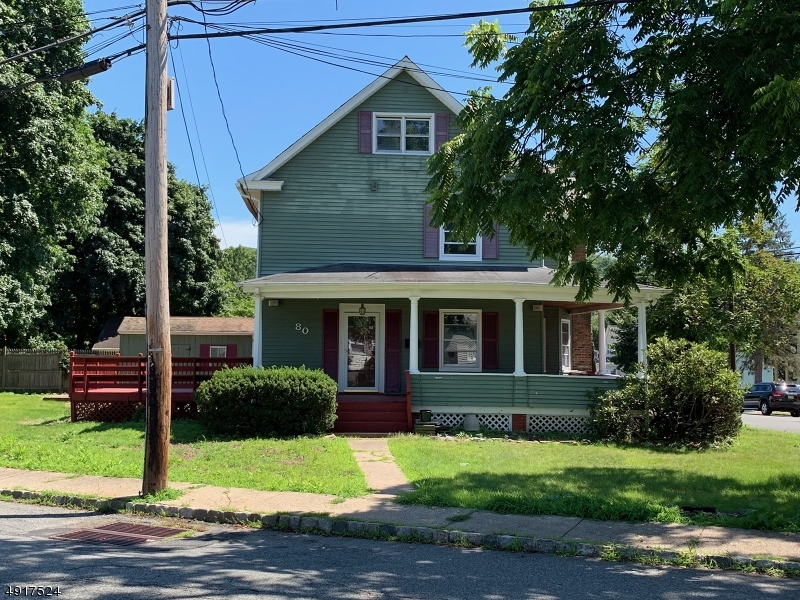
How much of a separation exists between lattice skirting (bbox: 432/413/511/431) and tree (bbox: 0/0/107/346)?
14832mm

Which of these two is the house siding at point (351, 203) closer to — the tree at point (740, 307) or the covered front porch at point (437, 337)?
the covered front porch at point (437, 337)

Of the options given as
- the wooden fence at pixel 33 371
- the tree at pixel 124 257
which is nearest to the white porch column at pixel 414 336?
the wooden fence at pixel 33 371

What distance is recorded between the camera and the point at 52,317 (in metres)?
35.7

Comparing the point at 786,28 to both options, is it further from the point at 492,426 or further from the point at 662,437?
the point at 492,426

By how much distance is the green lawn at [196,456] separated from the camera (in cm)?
1070

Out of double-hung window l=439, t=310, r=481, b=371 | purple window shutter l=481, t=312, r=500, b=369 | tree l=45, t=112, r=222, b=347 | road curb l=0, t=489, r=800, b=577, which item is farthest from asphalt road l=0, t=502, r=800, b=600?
tree l=45, t=112, r=222, b=347

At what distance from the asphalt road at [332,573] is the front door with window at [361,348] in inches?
440

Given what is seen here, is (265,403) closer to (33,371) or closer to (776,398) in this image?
(33,371)

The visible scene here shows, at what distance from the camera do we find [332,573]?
656 cm

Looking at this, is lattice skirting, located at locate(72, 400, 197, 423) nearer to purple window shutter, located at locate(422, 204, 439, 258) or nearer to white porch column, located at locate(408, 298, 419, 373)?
white porch column, located at locate(408, 298, 419, 373)

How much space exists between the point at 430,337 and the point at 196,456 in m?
8.09

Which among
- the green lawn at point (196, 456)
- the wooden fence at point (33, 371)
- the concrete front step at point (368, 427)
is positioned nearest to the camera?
the green lawn at point (196, 456)

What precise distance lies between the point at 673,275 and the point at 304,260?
443 inches

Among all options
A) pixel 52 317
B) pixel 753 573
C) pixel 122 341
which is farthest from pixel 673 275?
pixel 52 317
